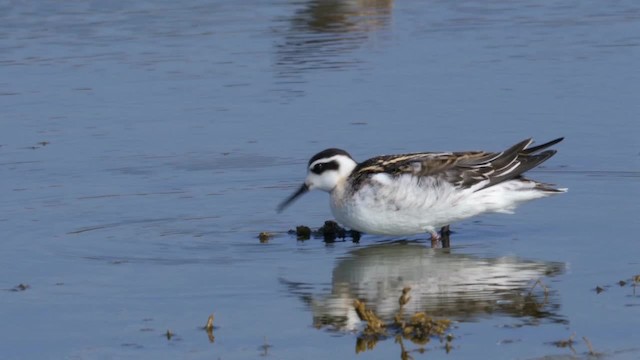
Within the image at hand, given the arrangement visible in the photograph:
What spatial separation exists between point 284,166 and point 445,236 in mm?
2700

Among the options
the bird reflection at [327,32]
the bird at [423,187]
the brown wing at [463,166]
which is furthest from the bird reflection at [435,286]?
the bird reflection at [327,32]

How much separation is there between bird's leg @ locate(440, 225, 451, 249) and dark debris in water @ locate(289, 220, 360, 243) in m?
0.73

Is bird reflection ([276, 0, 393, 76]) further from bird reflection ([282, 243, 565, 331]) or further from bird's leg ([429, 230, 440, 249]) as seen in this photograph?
bird reflection ([282, 243, 565, 331])

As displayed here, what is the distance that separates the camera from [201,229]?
1267cm

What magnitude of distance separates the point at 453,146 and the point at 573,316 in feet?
18.4

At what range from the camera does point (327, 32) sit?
21.2 m

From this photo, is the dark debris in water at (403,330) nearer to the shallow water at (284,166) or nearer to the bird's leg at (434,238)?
the shallow water at (284,166)

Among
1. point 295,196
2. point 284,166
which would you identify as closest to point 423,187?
point 295,196

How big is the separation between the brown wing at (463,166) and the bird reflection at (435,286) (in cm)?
65

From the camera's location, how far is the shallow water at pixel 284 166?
381 inches

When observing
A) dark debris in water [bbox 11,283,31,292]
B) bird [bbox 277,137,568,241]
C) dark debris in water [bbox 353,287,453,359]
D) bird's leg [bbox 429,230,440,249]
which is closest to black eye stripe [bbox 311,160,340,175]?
bird [bbox 277,137,568,241]

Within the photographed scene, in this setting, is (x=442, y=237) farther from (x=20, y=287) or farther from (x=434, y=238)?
(x=20, y=287)

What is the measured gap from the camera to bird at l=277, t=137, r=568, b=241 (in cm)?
1205

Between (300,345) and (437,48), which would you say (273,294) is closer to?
(300,345)
